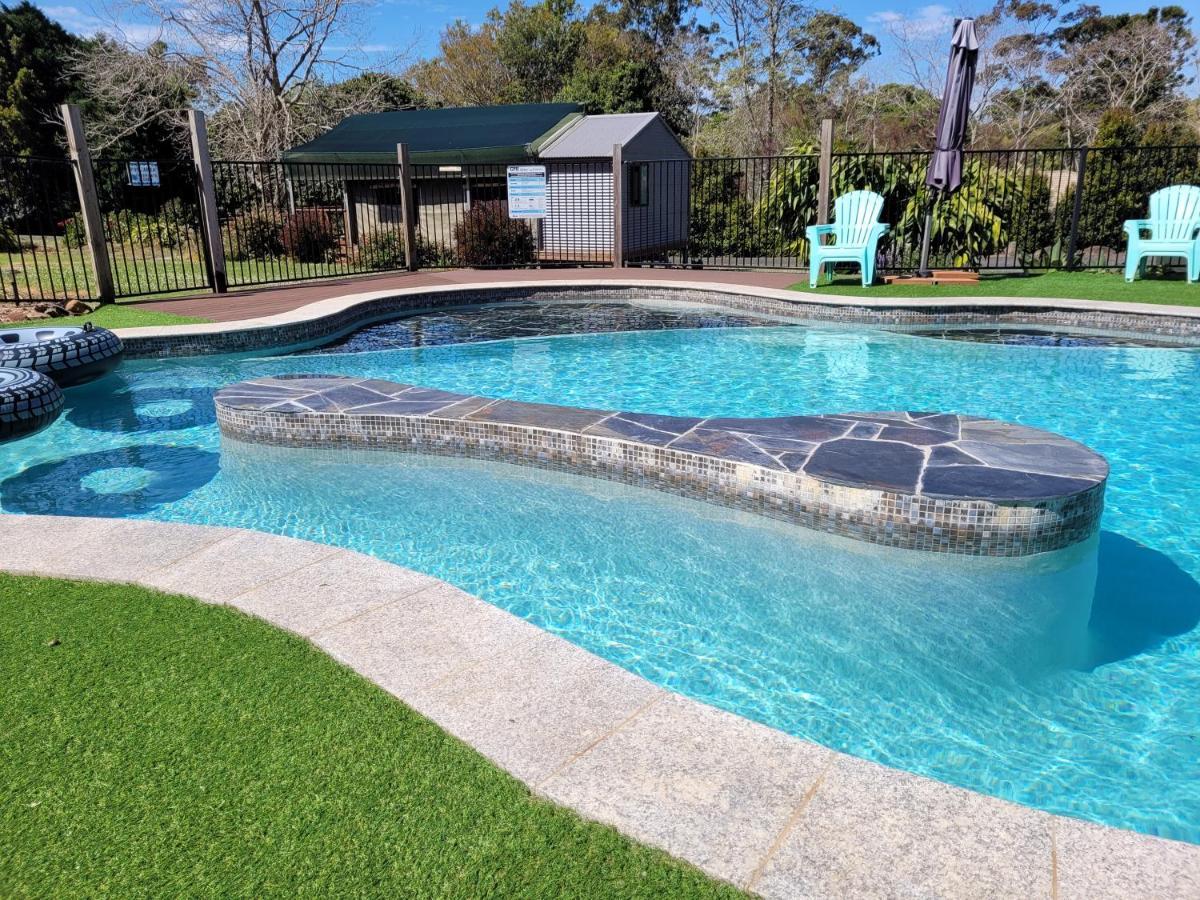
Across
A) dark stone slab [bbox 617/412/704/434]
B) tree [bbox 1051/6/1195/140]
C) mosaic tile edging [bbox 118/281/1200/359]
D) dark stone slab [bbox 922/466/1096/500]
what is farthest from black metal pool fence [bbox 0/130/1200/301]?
tree [bbox 1051/6/1195/140]

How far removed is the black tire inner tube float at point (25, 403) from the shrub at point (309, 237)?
13.6m

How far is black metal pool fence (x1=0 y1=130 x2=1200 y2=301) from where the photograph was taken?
12.8 m

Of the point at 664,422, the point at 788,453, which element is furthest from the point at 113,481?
the point at 788,453

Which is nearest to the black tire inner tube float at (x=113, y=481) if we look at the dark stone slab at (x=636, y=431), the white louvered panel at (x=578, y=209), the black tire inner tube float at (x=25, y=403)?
the black tire inner tube float at (x=25, y=403)

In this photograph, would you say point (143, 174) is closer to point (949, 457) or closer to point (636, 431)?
point (636, 431)

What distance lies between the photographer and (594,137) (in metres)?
18.8

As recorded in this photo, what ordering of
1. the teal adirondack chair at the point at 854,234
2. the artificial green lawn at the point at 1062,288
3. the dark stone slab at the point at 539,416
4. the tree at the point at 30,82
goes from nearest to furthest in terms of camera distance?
the dark stone slab at the point at 539,416 < the artificial green lawn at the point at 1062,288 < the teal adirondack chair at the point at 854,234 < the tree at the point at 30,82

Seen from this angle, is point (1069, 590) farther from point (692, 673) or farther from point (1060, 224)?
point (1060, 224)

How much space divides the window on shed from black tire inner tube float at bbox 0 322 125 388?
14.2 metres

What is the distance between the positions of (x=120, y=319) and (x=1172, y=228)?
549 inches

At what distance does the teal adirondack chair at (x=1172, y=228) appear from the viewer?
11.0 m

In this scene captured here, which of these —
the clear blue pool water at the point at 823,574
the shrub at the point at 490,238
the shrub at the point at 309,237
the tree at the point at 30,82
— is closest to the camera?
the clear blue pool water at the point at 823,574

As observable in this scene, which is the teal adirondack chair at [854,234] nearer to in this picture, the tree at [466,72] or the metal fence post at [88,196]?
the metal fence post at [88,196]

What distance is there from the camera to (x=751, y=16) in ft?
110
